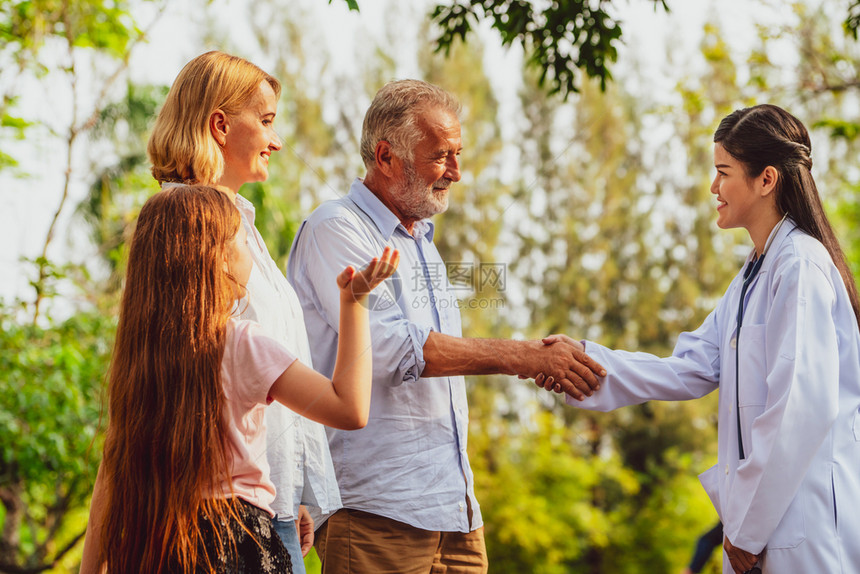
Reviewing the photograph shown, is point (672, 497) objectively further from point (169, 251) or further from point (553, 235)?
point (169, 251)

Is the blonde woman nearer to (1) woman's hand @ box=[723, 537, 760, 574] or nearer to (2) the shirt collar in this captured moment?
(2) the shirt collar

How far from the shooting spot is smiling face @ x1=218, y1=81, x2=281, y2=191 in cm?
206

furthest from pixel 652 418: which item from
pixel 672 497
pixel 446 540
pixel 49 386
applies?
pixel 446 540

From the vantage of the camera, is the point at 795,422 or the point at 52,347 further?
the point at 52,347

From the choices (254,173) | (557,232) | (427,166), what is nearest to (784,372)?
(427,166)

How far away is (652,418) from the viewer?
16.1 metres

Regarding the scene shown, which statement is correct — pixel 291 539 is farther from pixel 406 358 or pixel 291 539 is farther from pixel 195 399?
pixel 406 358

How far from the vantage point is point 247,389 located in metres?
1.60

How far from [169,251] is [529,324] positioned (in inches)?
559

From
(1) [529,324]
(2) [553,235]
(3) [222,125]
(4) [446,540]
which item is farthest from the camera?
(2) [553,235]

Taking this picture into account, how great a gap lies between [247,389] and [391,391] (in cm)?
80

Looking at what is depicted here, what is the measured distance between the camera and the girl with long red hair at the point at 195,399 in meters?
1.53

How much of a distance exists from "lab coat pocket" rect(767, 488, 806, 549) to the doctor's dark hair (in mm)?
601

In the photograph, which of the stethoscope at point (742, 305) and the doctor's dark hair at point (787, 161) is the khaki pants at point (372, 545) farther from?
the doctor's dark hair at point (787, 161)
